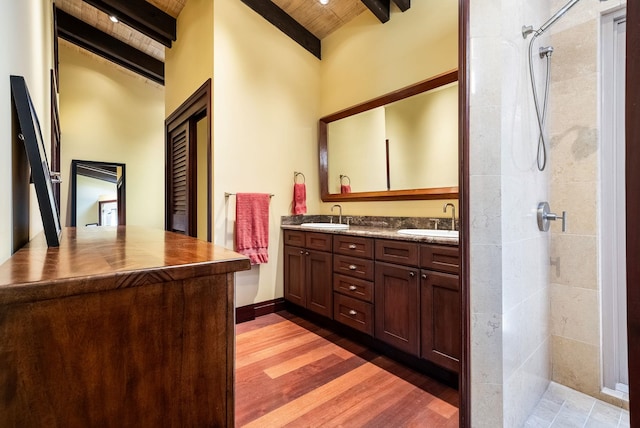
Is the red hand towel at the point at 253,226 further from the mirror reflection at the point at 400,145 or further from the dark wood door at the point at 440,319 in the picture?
the dark wood door at the point at 440,319

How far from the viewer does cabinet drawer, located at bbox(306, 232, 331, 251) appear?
2.55 m

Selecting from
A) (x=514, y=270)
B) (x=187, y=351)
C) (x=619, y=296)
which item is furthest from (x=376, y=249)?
(x=187, y=351)

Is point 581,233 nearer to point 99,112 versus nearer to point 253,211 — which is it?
point 253,211

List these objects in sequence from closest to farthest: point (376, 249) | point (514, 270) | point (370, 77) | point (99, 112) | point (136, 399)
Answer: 1. point (136, 399)
2. point (514, 270)
3. point (376, 249)
4. point (370, 77)
5. point (99, 112)

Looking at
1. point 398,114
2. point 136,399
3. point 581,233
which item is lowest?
point 136,399

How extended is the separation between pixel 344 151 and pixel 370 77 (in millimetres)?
764

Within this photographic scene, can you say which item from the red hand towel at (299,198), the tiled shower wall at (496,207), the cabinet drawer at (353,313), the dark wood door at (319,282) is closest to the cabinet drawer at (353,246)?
Answer: the dark wood door at (319,282)

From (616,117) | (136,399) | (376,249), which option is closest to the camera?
(136,399)

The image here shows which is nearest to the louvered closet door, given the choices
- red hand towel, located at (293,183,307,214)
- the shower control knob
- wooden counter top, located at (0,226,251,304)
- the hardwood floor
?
red hand towel, located at (293,183,307,214)

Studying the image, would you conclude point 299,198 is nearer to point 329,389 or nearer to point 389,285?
point 389,285

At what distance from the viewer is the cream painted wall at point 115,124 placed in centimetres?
454

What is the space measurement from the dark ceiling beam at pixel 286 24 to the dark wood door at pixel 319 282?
7.60 feet

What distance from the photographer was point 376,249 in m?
2.15

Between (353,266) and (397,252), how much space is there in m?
0.44
